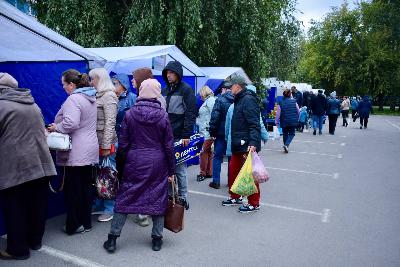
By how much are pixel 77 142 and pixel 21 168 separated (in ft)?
2.35

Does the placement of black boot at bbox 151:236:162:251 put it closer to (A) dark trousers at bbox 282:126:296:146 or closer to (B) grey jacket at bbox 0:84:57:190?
(B) grey jacket at bbox 0:84:57:190

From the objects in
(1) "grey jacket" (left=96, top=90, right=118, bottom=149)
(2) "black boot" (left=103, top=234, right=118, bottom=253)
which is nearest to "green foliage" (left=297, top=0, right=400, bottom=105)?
(1) "grey jacket" (left=96, top=90, right=118, bottom=149)

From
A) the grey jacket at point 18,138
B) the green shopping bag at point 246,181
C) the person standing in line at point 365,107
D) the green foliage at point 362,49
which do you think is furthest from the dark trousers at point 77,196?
the green foliage at point 362,49

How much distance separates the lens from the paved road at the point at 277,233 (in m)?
3.94

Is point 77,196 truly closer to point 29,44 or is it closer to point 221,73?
point 29,44

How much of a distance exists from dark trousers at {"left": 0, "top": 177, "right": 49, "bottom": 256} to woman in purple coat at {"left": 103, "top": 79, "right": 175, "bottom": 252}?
81 centimetres

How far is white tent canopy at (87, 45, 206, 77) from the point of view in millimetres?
6641

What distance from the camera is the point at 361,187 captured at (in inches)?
281

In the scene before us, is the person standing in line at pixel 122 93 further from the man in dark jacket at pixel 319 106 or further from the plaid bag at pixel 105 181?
the man in dark jacket at pixel 319 106

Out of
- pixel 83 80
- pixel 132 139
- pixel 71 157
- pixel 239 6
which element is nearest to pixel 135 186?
pixel 132 139

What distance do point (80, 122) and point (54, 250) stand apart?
1.38 metres

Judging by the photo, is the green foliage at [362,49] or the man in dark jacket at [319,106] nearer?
the man in dark jacket at [319,106]

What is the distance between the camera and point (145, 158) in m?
3.79

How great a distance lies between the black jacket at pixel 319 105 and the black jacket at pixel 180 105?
37.3 ft
